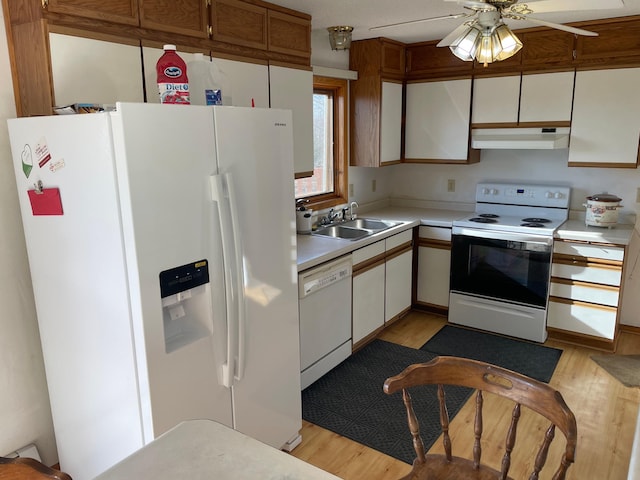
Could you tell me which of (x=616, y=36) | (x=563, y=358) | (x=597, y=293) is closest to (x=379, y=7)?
(x=616, y=36)

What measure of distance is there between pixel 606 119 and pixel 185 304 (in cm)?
312

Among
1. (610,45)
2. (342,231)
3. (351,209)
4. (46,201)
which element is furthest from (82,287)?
(610,45)

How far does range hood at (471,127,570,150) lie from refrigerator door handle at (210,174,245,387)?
257 centimetres

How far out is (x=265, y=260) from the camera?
7.02ft

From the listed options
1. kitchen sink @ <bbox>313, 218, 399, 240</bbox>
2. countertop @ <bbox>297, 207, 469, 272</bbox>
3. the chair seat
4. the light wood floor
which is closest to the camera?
the chair seat

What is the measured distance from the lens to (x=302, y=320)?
279 centimetres

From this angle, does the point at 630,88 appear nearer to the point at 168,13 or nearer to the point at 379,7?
the point at 379,7

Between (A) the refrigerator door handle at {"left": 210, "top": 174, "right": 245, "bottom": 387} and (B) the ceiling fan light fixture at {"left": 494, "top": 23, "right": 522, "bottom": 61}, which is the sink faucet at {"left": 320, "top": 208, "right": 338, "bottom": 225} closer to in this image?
(A) the refrigerator door handle at {"left": 210, "top": 174, "right": 245, "bottom": 387}

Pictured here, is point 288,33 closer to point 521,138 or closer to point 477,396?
point 521,138

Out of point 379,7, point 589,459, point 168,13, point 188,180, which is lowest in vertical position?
point 589,459

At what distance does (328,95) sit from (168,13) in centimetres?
191

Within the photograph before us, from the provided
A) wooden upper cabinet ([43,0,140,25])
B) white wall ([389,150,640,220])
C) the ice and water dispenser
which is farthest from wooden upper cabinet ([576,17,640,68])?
the ice and water dispenser

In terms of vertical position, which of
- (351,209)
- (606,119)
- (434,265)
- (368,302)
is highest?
(606,119)

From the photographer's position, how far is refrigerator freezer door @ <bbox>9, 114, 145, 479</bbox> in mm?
1642
